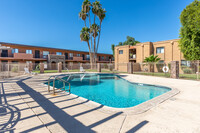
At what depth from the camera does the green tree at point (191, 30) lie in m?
16.4

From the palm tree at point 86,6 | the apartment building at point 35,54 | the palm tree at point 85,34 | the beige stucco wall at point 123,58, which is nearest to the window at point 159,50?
the beige stucco wall at point 123,58

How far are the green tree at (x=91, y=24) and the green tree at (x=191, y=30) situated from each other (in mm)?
19825

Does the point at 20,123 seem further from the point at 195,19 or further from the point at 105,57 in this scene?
the point at 105,57

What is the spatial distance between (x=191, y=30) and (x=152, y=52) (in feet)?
26.6

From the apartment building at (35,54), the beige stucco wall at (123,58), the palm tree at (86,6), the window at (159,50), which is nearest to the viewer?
the window at (159,50)

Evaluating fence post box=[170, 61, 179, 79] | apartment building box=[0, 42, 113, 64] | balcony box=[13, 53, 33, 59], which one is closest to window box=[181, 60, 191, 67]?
fence post box=[170, 61, 179, 79]

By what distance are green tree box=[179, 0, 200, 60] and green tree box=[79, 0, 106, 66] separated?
1983cm

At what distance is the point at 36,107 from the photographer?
390 cm

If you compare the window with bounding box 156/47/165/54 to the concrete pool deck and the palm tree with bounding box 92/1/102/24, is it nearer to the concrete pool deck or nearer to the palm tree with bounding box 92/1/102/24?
the palm tree with bounding box 92/1/102/24

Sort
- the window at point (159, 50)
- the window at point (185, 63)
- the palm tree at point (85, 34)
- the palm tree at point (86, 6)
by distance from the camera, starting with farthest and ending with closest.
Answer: the palm tree at point (85, 34)
the palm tree at point (86, 6)
the window at point (159, 50)
the window at point (185, 63)

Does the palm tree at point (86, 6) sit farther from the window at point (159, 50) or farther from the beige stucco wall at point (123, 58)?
the window at point (159, 50)

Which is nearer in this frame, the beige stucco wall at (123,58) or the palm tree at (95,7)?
the beige stucco wall at (123,58)

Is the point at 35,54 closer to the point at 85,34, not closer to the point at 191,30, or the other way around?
the point at 85,34

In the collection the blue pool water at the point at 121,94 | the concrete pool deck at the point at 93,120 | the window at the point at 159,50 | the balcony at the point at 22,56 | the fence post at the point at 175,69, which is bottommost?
the blue pool water at the point at 121,94
